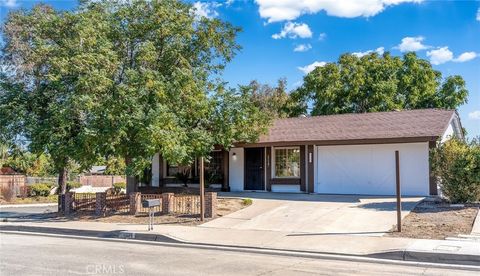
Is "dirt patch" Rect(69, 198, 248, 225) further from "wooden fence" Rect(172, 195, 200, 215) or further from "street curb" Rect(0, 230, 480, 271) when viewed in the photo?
"street curb" Rect(0, 230, 480, 271)

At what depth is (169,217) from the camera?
16203 mm

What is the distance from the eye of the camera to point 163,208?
1681cm

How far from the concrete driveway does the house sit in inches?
50.5

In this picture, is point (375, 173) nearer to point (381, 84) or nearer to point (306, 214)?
point (306, 214)

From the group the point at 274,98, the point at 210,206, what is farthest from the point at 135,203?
the point at 274,98

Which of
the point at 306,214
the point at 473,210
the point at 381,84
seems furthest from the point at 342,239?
the point at 381,84

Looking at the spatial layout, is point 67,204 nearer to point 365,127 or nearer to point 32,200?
point 32,200

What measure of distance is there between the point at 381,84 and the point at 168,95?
21049mm

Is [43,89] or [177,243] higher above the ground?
[43,89]

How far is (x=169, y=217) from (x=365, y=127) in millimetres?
10200

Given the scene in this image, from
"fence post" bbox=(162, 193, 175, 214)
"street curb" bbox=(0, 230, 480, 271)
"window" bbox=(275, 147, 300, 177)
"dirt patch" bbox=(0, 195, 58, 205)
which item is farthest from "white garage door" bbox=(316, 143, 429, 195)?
"dirt patch" bbox=(0, 195, 58, 205)

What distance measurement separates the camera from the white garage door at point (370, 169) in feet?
A: 62.3

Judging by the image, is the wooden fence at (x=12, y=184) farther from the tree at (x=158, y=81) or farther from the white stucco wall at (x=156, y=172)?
the tree at (x=158, y=81)

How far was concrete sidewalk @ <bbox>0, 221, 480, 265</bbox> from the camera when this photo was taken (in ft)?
32.4
